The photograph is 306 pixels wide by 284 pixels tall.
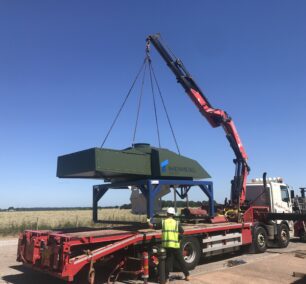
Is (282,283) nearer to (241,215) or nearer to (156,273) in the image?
(156,273)

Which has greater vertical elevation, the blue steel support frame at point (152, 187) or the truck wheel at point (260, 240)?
the blue steel support frame at point (152, 187)

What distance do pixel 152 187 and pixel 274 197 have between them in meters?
7.62

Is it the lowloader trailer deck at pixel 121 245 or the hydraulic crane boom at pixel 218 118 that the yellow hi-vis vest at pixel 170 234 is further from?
the hydraulic crane boom at pixel 218 118

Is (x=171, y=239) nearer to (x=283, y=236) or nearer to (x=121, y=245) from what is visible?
(x=121, y=245)

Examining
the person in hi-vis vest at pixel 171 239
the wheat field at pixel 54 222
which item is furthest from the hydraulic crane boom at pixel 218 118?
the wheat field at pixel 54 222

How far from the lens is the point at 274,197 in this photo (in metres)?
16.6

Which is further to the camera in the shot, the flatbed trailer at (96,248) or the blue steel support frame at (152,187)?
the blue steel support frame at (152,187)

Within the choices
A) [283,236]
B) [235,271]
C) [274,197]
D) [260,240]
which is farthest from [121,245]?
[274,197]

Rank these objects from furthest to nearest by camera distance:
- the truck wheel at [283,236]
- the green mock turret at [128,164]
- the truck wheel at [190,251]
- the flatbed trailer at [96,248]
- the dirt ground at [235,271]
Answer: the truck wheel at [283,236]
the truck wheel at [190,251]
the green mock turret at [128,164]
the dirt ground at [235,271]
the flatbed trailer at [96,248]

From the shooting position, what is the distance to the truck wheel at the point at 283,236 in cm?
1573

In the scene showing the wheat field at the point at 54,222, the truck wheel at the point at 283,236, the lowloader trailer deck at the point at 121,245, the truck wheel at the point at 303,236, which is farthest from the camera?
the wheat field at the point at 54,222

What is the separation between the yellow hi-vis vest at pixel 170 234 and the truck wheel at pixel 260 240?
5978 millimetres

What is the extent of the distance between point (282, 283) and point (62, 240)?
5395 mm

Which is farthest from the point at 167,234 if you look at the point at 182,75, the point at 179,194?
the point at 182,75
